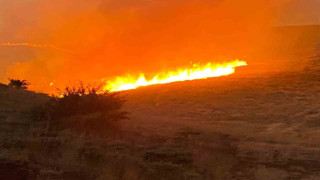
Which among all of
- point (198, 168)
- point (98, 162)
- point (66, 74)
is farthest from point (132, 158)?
point (66, 74)

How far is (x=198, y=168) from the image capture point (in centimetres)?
1050

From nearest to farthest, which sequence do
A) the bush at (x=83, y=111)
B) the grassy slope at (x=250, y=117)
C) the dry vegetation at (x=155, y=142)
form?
the dry vegetation at (x=155, y=142) → the grassy slope at (x=250, y=117) → the bush at (x=83, y=111)

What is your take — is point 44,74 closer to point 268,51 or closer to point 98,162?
point 268,51

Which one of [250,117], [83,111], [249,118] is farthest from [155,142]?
[250,117]

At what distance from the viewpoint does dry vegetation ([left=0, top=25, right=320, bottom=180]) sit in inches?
382

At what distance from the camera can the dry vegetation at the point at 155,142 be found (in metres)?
9.70

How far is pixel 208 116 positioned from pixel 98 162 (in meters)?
14.2

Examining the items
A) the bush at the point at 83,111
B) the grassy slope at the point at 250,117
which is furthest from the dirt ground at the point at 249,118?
the bush at the point at 83,111

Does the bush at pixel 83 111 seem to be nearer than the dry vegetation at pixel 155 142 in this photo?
No

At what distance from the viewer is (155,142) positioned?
44.8ft

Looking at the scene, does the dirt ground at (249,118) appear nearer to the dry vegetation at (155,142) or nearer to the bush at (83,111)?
the dry vegetation at (155,142)

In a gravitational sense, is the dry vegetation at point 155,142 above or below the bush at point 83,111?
below

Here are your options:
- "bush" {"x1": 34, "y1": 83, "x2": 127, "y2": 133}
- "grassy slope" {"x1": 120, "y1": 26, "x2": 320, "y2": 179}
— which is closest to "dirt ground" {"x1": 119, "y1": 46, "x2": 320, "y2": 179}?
"grassy slope" {"x1": 120, "y1": 26, "x2": 320, "y2": 179}

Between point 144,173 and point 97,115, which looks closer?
point 144,173
